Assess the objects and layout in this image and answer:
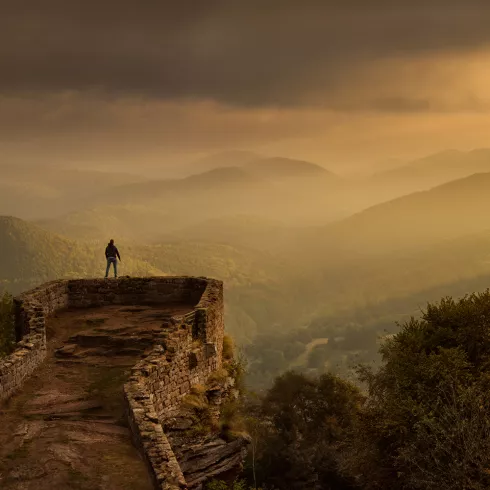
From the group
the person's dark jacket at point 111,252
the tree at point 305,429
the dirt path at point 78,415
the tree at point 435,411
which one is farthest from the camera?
the tree at point 305,429

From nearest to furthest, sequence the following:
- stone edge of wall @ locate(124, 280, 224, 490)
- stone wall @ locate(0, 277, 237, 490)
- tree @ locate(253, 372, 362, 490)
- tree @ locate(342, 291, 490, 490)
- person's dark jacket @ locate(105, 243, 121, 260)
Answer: stone edge of wall @ locate(124, 280, 224, 490) < stone wall @ locate(0, 277, 237, 490) < tree @ locate(342, 291, 490, 490) < person's dark jacket @ locate(105, 243, 121, 260) < tree @ locate(253, 372, 362, 490)

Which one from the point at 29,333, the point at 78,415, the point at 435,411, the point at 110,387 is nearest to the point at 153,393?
the point at 110,387

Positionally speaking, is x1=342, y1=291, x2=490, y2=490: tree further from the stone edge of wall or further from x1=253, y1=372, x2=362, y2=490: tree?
x1=253, y1=372, x2=362, y2=490: tree

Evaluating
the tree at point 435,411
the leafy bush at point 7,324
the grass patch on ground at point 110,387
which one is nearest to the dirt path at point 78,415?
the grass patch on ground at point 110,387

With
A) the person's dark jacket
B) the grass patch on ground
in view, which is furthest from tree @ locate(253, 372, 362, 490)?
the grass patch on ground

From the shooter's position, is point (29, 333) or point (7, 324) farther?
point (7, 324)

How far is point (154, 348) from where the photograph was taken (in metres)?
22.7

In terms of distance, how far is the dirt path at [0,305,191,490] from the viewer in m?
14.7

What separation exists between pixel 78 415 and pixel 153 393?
281cm

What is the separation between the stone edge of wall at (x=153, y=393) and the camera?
14.2 metres

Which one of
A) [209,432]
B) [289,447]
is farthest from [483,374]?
[289,447]

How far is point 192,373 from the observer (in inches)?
966

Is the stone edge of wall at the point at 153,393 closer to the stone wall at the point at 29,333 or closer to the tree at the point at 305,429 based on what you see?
the stone wall at the point at 29,333

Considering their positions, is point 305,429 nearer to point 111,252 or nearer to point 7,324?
point 111,252
